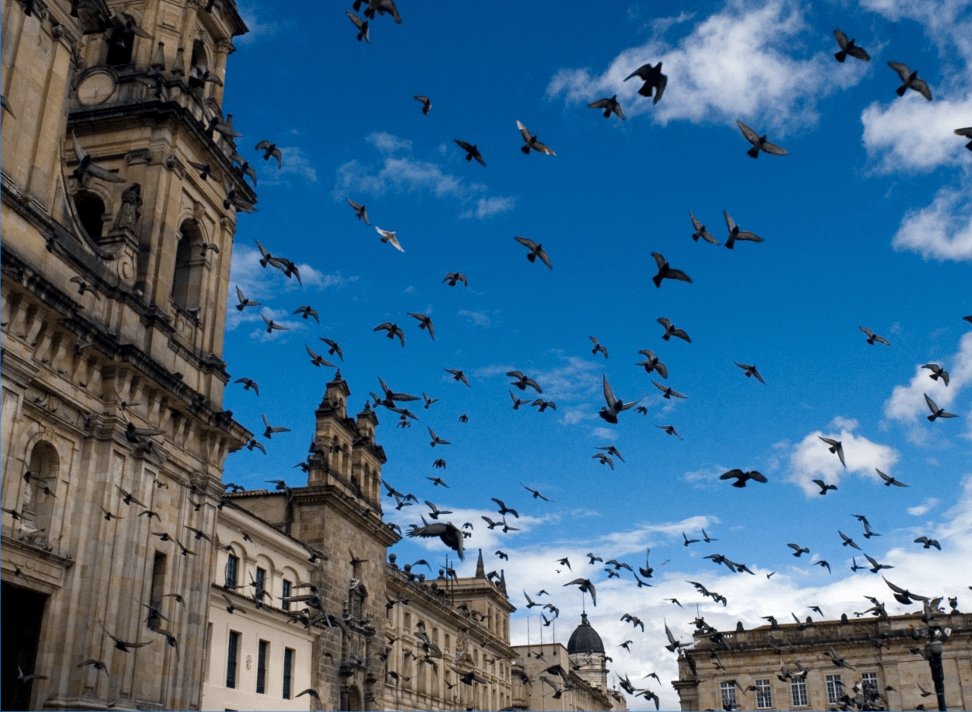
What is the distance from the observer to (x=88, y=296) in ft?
87.0

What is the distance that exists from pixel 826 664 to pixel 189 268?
48.0 m

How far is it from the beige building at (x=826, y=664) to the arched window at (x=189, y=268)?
38555 mm

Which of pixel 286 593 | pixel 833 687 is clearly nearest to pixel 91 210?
pixel 286 593

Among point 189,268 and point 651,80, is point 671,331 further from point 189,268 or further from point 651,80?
point 189,268

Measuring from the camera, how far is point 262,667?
126 ft

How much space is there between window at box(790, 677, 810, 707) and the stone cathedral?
105ft

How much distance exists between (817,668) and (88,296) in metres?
52.1

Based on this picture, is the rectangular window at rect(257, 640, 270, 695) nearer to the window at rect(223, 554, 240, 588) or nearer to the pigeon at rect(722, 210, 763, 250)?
the window at rect(223, 554, 240, 588)

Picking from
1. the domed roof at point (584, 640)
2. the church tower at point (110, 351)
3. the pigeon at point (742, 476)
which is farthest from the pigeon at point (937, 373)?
the domed roof at point (584, 640)

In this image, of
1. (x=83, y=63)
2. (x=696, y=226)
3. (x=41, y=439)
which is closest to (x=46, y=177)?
(x=41, y=439)

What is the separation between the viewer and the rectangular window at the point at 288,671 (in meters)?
40.0

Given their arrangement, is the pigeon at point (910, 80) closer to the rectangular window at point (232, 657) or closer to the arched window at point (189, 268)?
the arched window at point (189, 268)

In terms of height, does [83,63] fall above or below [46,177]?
above

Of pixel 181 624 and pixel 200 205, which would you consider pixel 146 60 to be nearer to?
pixel 200 205
